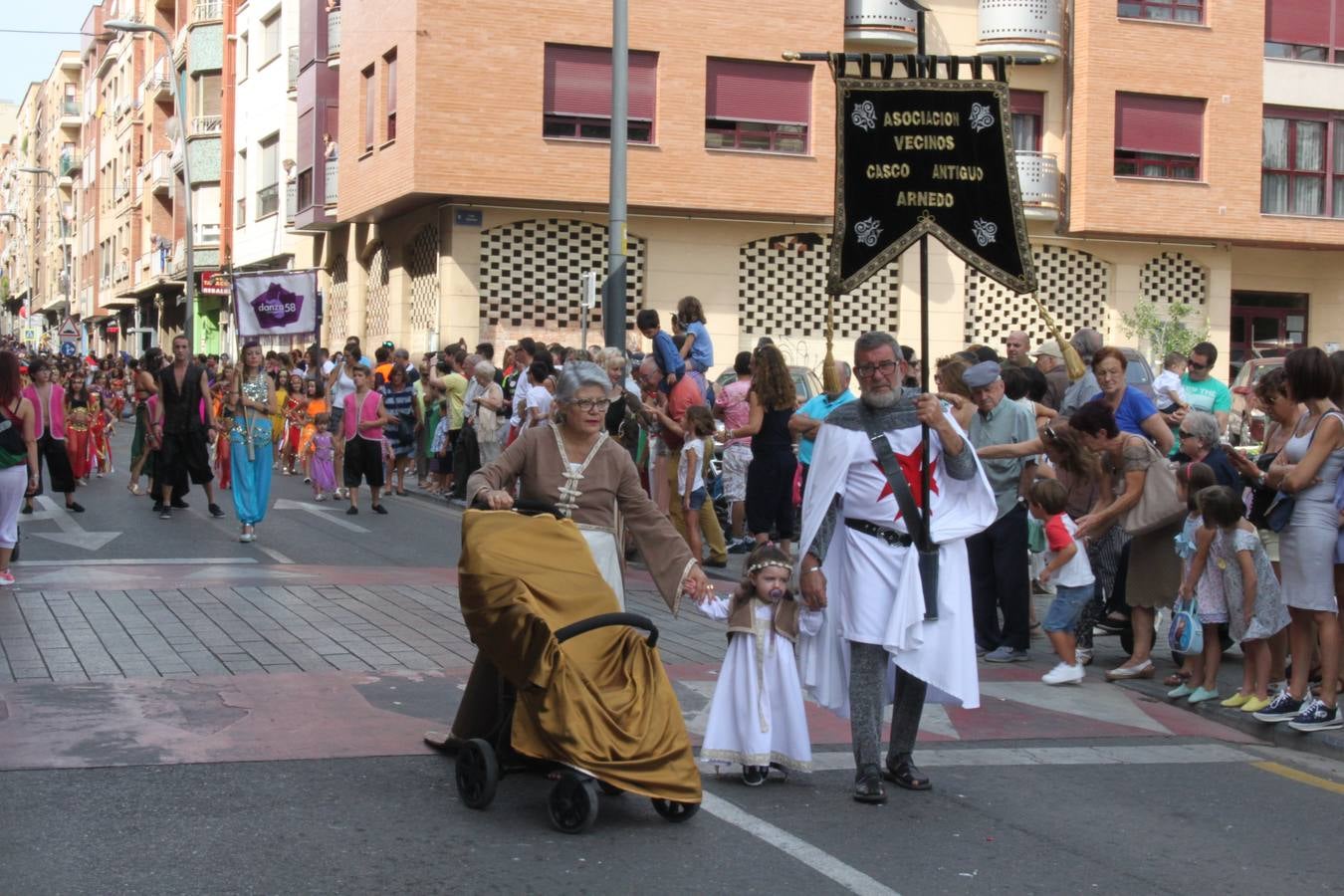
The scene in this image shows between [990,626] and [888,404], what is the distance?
4.08 meters

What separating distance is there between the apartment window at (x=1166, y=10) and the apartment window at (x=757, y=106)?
20.9 feet

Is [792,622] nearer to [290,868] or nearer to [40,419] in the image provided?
[290,868]

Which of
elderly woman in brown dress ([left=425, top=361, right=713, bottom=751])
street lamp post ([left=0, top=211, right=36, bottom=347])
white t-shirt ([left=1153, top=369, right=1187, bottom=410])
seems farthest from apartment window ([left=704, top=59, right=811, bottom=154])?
street lamp post ([left=0, top=211, right=36, bottom=347])

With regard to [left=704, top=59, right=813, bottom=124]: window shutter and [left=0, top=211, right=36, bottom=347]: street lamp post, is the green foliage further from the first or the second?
[left=0, top=211, right=36, bottom=347]: street lamp post

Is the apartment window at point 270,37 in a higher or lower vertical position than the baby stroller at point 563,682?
higher

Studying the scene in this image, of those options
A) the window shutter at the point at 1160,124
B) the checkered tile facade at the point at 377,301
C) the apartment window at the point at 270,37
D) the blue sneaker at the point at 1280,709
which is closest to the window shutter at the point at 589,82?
the checkered tile facade at the point at 377,301

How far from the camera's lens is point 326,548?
15.3 m

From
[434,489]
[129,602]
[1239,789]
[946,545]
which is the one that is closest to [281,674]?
[129,602]

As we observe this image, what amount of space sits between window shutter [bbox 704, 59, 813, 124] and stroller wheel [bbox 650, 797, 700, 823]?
2435 cm

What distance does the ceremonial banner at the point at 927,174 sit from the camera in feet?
26.3

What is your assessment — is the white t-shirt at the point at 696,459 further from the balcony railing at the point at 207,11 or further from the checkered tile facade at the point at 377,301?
the balcony railing at the point at 207,11

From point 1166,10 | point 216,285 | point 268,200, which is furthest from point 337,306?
point 1166,10

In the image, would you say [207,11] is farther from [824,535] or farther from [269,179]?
[824,535]

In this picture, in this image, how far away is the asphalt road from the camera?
555cm
